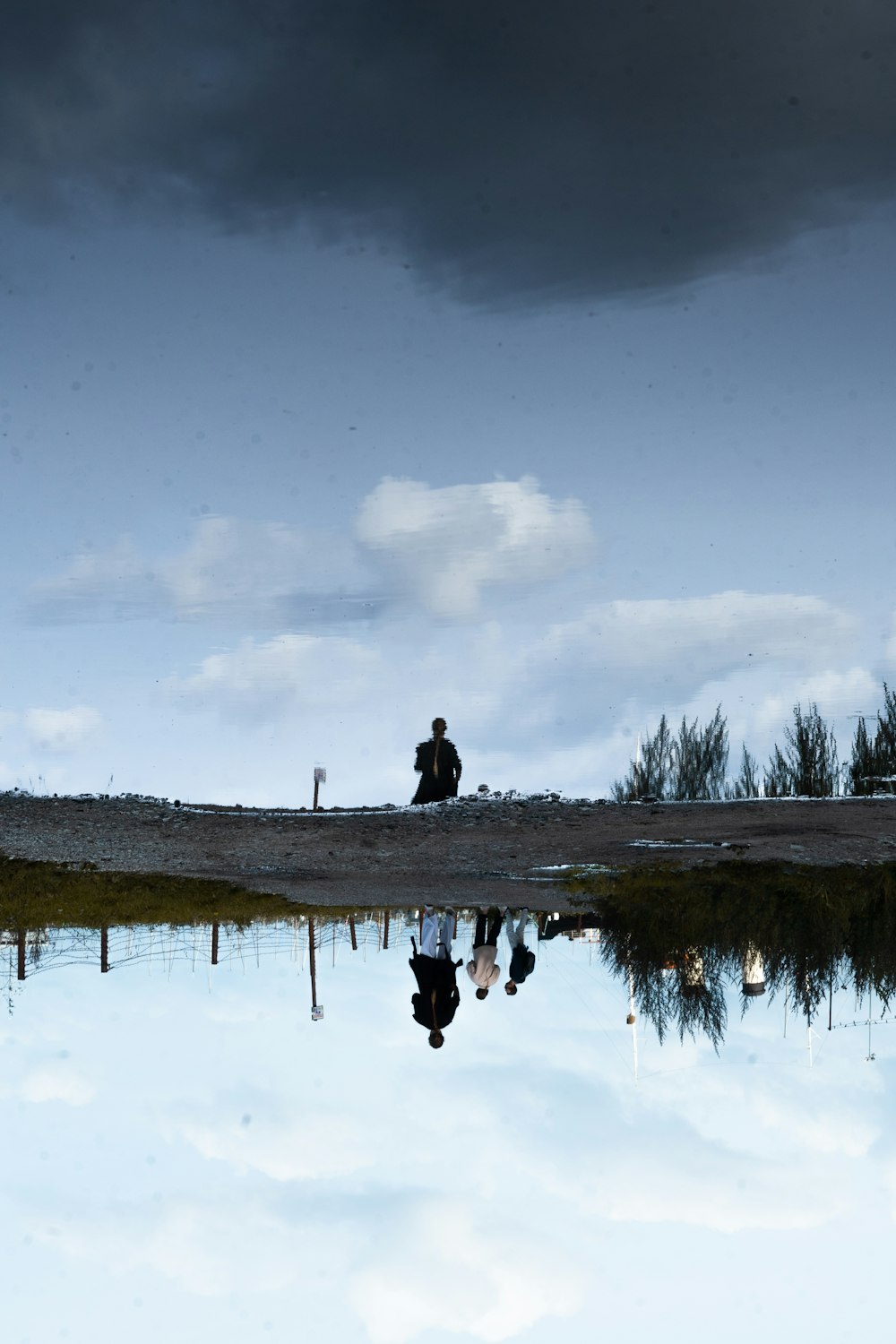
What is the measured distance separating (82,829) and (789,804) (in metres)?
12.9

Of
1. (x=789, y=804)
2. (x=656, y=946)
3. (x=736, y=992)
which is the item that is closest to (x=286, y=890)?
(x=656, y=946)

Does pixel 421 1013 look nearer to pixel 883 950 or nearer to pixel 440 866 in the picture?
pixel 883 950

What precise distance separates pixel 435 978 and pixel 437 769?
509 inches

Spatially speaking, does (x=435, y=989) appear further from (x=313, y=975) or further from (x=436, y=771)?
(x=436, y=771)

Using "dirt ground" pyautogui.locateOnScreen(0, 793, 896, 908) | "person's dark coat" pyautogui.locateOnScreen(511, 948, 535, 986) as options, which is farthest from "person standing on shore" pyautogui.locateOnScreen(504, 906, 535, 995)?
"dirt ground" pyautogui.locateOnScreen(0, 793, 896, 908)

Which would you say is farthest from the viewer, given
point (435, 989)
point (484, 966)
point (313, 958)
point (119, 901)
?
point (119, 901)

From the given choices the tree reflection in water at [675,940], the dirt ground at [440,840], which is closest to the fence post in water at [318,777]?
the dirt ground at [440,840]

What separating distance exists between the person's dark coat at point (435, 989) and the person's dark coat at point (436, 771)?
469 inches

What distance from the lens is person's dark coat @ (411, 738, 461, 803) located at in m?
21.8

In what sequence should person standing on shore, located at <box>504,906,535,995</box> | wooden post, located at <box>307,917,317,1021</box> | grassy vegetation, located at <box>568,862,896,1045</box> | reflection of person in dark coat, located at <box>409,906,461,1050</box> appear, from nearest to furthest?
wooden post, located at <box>307,917,317,1021</box> < reflection of person in dark coat, located at <box>409,906,461,1050</box> < grassy vegetation, located at <box>568,862,896,1045</box> < person standing on shore, located at <box>504,906,535,995</box>

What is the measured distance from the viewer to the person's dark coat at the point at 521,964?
9281 millimetres

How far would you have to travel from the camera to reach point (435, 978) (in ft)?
29.5

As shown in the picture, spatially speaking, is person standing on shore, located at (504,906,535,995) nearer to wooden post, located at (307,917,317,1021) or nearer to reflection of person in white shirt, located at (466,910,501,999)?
reflection of person in white shirt, located at (466,910,501,999)

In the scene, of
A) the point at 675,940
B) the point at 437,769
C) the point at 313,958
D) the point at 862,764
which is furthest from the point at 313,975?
the point at 862,764
